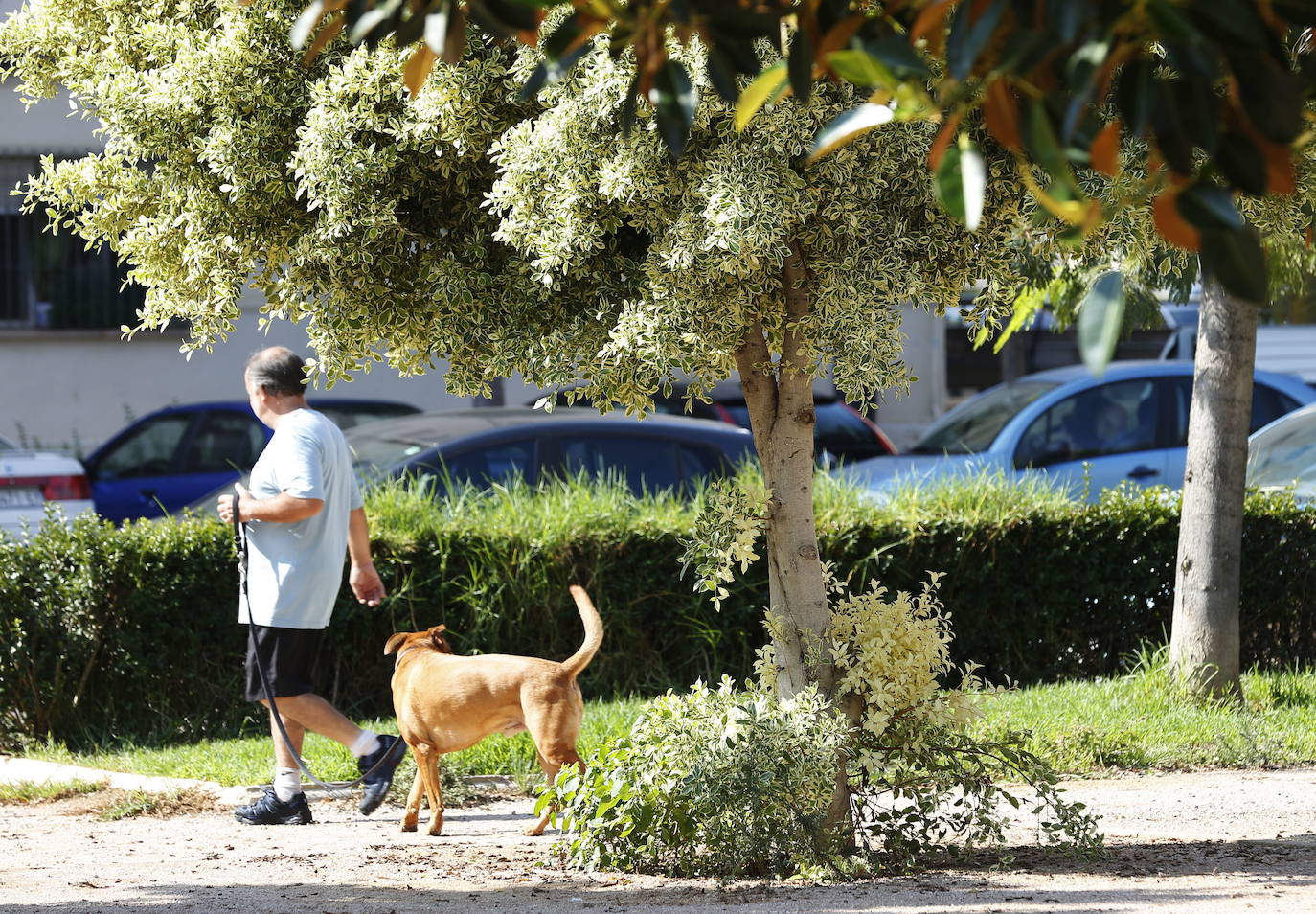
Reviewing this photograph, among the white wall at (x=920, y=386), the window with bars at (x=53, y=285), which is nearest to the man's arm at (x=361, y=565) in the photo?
the window with bars at (x=53, y=285)

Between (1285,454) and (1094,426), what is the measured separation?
1508 mm

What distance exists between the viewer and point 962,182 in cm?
201

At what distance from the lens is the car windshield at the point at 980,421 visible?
1177 cm

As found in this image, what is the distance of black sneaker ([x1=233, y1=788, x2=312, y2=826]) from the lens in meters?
5.82

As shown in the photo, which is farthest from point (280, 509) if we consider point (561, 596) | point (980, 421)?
point (980, 421)

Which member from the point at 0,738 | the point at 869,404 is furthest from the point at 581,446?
the point at 869,404

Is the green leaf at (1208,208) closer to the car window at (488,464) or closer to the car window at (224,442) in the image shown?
the car window at (488,464)

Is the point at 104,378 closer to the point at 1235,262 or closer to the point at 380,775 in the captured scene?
the point at 380,775

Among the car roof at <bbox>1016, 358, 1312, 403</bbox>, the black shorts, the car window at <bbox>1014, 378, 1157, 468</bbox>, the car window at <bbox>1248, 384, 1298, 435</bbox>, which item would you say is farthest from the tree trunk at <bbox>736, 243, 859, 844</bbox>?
the car window at <bbox>1248, 384, 1298, 435</bbox>

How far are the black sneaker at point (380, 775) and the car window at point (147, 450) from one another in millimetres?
8350

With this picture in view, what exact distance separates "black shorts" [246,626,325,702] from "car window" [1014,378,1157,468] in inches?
264

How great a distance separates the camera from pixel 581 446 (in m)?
9.71

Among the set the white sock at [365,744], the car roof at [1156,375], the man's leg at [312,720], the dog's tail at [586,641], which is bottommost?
the white sock at [365,744]

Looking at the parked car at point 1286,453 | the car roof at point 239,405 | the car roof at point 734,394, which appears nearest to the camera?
the parked car at point 1286,453
